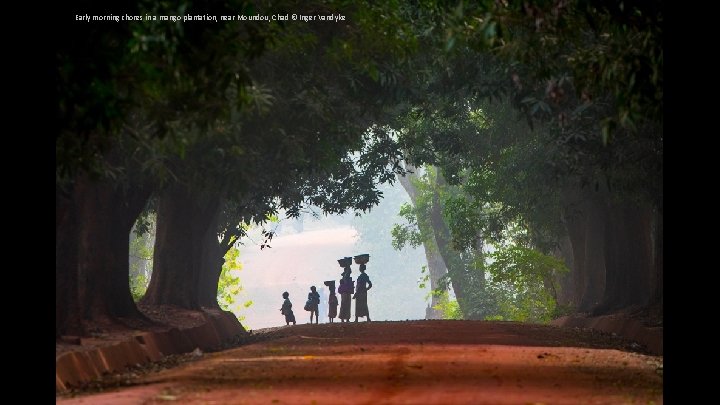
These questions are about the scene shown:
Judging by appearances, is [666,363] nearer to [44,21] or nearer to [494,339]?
[44,21]

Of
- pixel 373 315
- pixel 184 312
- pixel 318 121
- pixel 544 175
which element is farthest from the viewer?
pixel 373 315

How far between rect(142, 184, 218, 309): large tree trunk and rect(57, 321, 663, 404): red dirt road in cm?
596

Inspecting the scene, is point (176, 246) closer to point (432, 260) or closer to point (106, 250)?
point (106, 250)

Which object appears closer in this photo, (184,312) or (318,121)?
(318,121)

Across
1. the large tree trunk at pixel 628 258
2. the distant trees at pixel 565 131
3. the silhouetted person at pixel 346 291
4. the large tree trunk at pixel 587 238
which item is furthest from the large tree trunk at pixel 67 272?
the silhouetted person at pixel 346 291

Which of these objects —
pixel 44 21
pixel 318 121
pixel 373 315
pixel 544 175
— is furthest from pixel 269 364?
pixel 373 315

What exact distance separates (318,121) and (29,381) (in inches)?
556

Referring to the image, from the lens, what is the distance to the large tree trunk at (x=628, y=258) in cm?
3088

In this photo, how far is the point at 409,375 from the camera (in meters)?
15.1

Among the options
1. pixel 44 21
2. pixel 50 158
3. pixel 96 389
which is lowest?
pixel 96 389

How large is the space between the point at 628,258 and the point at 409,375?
17.1 metres

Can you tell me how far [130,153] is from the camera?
74.2 ft

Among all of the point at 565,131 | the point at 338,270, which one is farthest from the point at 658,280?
the point at 338,270

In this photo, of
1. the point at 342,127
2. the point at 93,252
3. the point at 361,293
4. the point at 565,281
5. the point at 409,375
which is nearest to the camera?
the point at 409,375
